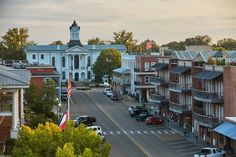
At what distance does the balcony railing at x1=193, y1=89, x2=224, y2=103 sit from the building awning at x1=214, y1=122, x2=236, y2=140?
3051 mm

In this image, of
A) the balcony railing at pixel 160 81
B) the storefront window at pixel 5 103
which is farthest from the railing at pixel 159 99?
the storefront window at pixel 5 103

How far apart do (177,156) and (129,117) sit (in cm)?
2135

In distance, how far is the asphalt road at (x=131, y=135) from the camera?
125 ft

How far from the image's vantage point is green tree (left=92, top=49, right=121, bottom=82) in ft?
326

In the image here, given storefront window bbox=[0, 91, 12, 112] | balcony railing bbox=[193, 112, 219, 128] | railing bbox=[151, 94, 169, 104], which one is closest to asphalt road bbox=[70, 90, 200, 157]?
balcony railing bbox=[193, 112, 219, 128]

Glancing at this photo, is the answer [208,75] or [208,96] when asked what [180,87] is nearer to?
[208,75]

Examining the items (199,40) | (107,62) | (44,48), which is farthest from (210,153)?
(199,40)

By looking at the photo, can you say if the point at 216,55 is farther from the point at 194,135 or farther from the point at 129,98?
the point at 129,98

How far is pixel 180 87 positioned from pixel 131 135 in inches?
329

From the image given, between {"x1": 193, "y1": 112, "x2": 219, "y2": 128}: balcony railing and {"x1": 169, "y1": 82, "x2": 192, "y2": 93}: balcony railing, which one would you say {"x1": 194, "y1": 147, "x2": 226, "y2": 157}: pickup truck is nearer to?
{"x1": 193, "y1": 112, "x2": 219, "y2": 128}: balcony railing

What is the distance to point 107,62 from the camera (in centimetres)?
10062

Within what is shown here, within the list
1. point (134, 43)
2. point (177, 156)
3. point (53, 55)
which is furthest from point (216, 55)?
point (134, 43)

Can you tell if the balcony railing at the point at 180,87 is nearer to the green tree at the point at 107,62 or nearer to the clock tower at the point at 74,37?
the green tree at the point at 107,62

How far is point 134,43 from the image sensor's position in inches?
5492
